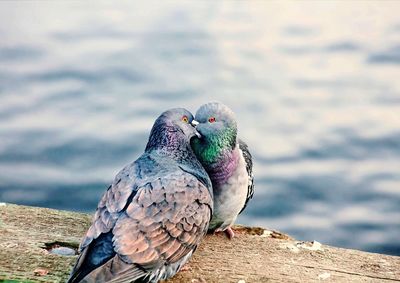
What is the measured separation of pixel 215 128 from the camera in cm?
540

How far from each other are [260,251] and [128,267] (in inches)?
39.5

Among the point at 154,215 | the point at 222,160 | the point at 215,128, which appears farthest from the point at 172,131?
the point at 154,215

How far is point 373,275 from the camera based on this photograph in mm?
5266

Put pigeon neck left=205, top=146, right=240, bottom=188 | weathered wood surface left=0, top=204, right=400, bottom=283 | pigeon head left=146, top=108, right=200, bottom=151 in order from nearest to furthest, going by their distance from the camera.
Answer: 1. weathered wood surface left=0, top=204, right=400, bottom=283
2. pigeon head left=146, top=108, right=200, bottom=151
3. pigeon neck left=205, top=146, right=240, bottom=188

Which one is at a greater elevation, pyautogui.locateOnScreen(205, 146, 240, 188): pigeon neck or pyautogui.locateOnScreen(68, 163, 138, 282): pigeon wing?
pyautogui.locateOnScreen(205, 146, 240, 188): pigeon neck

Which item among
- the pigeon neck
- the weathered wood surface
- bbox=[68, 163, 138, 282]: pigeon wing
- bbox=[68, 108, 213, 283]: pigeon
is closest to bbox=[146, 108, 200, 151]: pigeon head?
bbox=[68, 108, 213, 283]: pigeon

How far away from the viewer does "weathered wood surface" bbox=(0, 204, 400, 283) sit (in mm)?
5074

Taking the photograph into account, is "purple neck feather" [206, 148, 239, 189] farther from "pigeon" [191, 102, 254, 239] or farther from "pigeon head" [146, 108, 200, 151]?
"pigeon head" [146, 108, 200, 151]

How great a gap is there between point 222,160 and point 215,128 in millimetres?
229

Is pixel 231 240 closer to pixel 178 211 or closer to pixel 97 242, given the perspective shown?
pixel 178 211

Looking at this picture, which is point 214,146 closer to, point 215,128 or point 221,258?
point 215,128

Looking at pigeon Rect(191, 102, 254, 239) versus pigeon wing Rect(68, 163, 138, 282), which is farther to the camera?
pigeon Rect(191, 102, 254, 239)

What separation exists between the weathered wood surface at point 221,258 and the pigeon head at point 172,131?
61 centimetres

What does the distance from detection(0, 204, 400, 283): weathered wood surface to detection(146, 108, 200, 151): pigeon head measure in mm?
605
